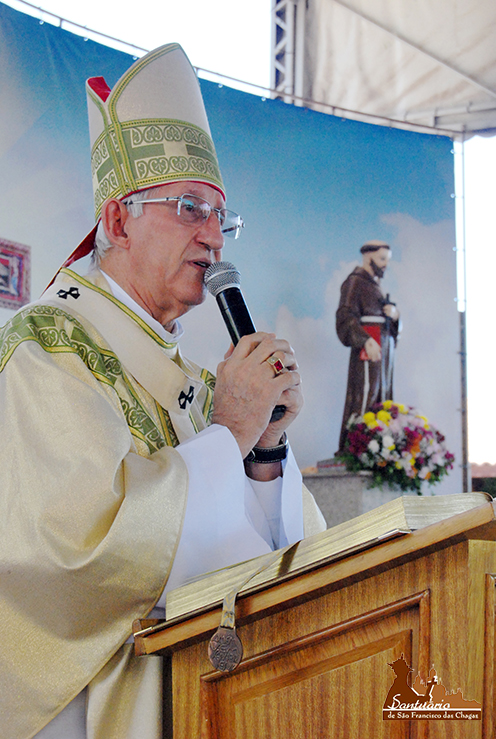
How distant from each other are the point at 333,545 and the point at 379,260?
245 inches

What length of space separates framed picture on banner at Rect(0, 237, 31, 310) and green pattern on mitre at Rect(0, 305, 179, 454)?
325cm

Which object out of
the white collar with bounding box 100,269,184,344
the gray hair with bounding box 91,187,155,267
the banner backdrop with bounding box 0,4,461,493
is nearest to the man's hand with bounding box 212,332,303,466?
the white collar with bounding box 100,269,184,344

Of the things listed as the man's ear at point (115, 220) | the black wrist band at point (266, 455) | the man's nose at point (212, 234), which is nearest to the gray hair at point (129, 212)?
the man's ear at point (115, 220)

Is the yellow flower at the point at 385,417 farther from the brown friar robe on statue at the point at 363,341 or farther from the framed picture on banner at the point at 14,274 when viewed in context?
the framed picture on banner at the point at 14,274

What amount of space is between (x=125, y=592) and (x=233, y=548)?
9.4 inches

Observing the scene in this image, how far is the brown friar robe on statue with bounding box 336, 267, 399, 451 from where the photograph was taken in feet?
21.8

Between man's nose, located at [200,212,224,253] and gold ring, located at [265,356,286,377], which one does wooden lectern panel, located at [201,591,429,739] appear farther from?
man's nose, located at [200,212,224,253]

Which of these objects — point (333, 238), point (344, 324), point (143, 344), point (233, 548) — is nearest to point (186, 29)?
point (333, 238)

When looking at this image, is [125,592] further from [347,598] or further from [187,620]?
[347,598]

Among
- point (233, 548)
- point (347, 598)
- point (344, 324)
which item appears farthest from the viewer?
point (344, 324)

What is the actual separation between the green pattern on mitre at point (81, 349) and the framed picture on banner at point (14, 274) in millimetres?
3246

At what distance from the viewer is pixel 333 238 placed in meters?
6.89

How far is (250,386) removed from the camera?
5.28 feet

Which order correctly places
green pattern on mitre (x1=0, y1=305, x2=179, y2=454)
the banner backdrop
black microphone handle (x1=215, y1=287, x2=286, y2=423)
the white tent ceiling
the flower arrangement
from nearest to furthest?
green pattern on mitre (x1=0, y1=305, x2=179, y2=454), black microphone handle (x1=215, y1=287, x2=286, y2=423), the banner backdrop, the flower arrangement, the white tent ceiling
